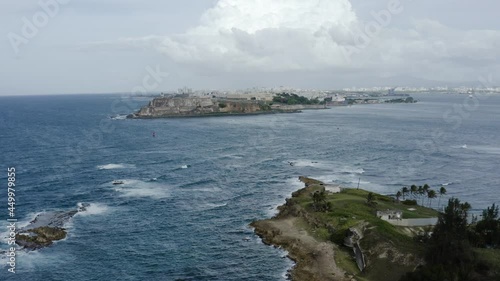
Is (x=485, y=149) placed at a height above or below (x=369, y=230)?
above

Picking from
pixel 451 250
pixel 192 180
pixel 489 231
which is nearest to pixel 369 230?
pixel 451 250

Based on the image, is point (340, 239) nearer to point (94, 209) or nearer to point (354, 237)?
point (354, 237)

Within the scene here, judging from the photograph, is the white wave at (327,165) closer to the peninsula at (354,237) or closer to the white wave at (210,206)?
the peninsula at (354,237)

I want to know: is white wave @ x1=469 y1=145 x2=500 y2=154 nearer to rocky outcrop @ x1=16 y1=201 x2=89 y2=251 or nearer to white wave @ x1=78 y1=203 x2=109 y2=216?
white wave @ x1=78 y1=203 x2=109 y2=216

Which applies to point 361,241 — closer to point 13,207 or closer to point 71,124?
point 13,207

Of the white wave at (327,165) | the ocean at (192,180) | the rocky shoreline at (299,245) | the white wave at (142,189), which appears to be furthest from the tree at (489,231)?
the white wave at (142,189)

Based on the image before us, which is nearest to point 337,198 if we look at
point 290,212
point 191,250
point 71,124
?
point 290,212
